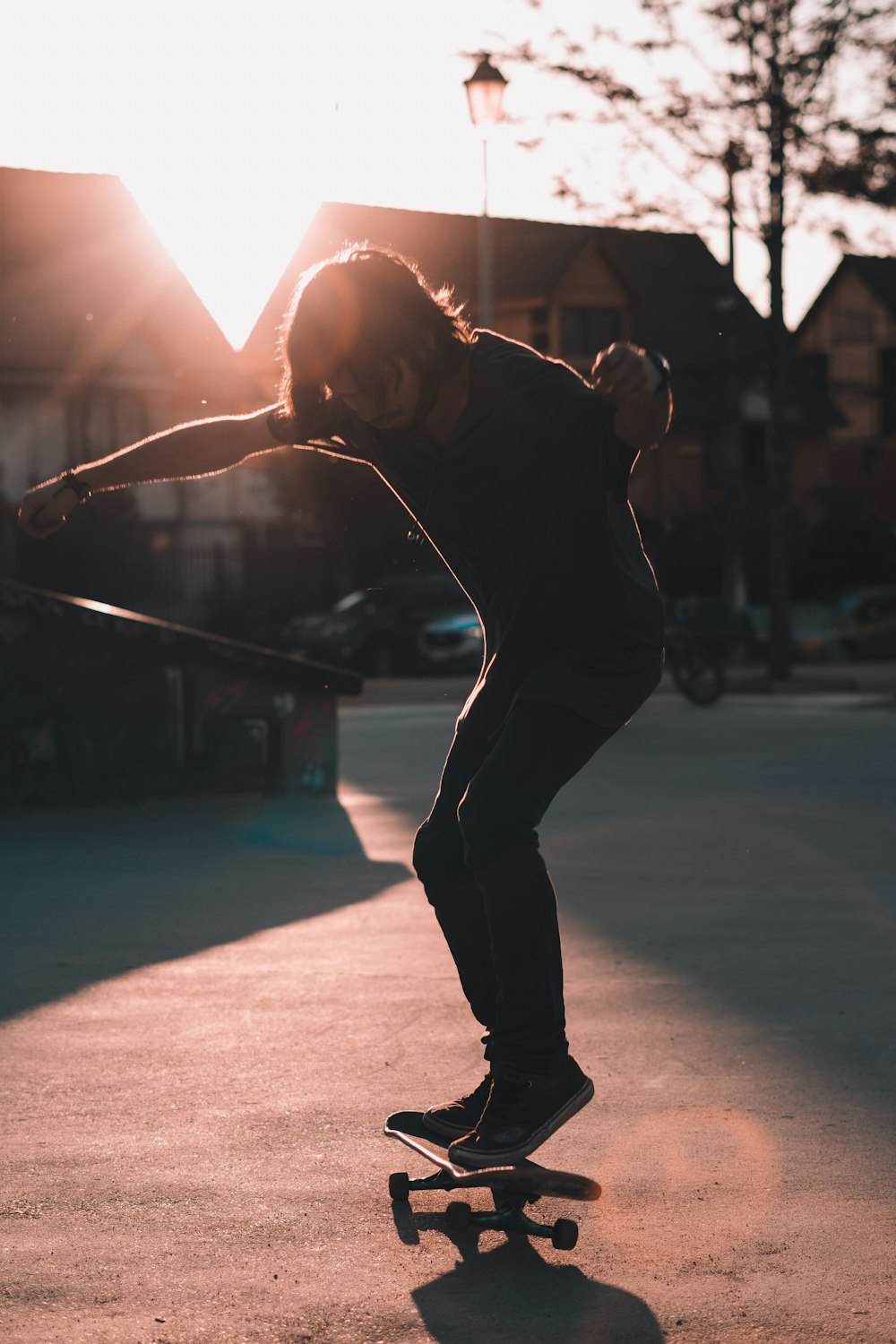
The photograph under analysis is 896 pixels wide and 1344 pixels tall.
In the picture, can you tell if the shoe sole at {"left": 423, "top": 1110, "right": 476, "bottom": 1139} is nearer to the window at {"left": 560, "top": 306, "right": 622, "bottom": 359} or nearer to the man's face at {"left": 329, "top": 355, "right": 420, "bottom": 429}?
the man's face at {"left": 329, "top": 355, "right": 420, "bottom": 429}

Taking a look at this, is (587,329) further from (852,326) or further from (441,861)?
(441,861)

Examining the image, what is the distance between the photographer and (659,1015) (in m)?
4.90

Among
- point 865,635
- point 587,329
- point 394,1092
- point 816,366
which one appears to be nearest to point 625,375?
point 394,1092

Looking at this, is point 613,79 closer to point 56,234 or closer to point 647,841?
point 56,234

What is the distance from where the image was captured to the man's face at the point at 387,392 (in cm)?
329

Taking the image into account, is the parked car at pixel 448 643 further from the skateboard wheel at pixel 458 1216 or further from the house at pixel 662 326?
the skateboard wheel at pixel 458 1216

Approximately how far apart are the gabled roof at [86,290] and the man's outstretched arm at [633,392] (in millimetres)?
11596

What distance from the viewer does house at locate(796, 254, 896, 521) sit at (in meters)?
55.5

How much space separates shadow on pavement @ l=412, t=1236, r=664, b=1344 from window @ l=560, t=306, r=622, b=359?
131 feet

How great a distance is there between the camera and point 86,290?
29.8 m

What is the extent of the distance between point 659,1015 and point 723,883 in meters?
2.38

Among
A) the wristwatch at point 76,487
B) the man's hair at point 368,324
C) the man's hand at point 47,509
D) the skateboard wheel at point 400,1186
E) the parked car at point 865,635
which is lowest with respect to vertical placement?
the parked car at point 865,635

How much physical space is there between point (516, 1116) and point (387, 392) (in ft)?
4.52

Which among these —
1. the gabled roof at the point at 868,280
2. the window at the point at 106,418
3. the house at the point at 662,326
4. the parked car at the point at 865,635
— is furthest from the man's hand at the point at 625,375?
the gabled roof at the point at 868,280
